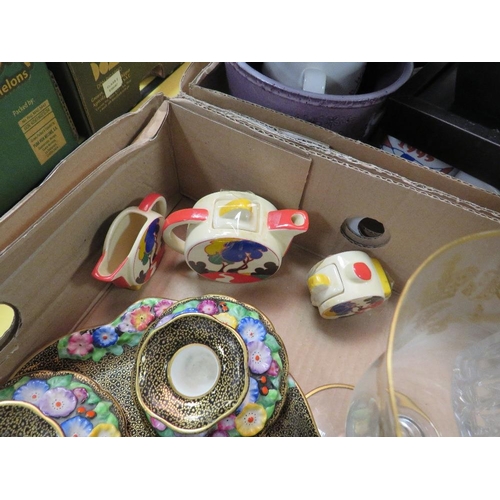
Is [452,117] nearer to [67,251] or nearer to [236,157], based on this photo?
[236,157]

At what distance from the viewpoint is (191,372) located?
43 cm

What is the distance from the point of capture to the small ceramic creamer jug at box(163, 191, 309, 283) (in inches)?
17.4

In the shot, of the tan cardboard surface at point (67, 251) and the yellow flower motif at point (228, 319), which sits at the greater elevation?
the tan cardboard surface at point (67, 251)

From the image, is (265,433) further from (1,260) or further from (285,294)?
(1,260)

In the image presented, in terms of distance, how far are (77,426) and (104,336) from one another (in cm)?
11

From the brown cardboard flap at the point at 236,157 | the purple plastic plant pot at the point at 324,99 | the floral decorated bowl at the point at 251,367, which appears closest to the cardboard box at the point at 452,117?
the purple plastic plant pot at the point at 324,99

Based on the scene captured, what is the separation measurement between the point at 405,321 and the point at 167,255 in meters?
0.37

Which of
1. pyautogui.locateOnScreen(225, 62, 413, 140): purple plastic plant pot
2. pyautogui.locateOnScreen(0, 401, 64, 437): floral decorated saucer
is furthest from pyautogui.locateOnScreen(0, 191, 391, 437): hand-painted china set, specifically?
pyautogui.locateOnScreen(225, 62, 413, 140): purple plastic plant pot

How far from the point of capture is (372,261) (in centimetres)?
48

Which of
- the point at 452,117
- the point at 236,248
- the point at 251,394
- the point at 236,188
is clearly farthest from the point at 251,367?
the point at 452,117

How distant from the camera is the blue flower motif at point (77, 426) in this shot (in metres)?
0.39

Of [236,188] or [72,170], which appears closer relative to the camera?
[72,170]

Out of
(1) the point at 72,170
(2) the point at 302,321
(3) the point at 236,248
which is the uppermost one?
(1) the point at 72,170

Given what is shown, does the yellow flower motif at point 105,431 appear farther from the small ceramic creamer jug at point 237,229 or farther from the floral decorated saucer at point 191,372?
the small ceramic creamer jug at point 237,229
